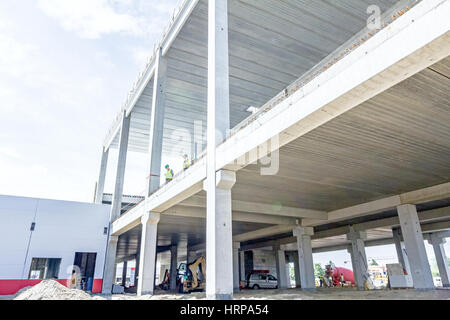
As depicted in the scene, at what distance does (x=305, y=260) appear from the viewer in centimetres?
2116

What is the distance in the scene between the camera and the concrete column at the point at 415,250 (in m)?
14.3

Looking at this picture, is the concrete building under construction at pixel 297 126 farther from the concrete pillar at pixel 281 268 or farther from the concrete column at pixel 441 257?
the concrete pillar at pixel 281 268

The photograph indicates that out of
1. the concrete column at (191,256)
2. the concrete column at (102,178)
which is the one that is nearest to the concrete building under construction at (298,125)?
the concrete column at (102,178)

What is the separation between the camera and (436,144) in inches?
410

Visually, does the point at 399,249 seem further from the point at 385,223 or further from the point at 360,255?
the point at 385,223

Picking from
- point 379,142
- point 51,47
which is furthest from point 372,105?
point 51,47

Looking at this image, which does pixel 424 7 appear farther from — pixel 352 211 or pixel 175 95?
pixel 175 95

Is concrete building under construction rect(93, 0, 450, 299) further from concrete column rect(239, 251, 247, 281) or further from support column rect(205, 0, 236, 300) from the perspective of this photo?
concrete column rect(239, 251, 247, 281)

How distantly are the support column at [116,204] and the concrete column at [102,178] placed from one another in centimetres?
667

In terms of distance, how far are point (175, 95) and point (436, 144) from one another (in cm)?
1566

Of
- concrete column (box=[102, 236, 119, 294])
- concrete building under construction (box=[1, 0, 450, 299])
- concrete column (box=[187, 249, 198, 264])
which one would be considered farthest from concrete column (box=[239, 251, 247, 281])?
concrete column (box=[102, 236, 119, 294])

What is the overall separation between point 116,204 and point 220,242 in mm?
15980

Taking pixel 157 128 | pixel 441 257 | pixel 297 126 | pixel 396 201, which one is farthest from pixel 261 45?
pixel 441 257

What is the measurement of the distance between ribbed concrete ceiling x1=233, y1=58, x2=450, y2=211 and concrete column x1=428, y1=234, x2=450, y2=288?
48.2 feet
